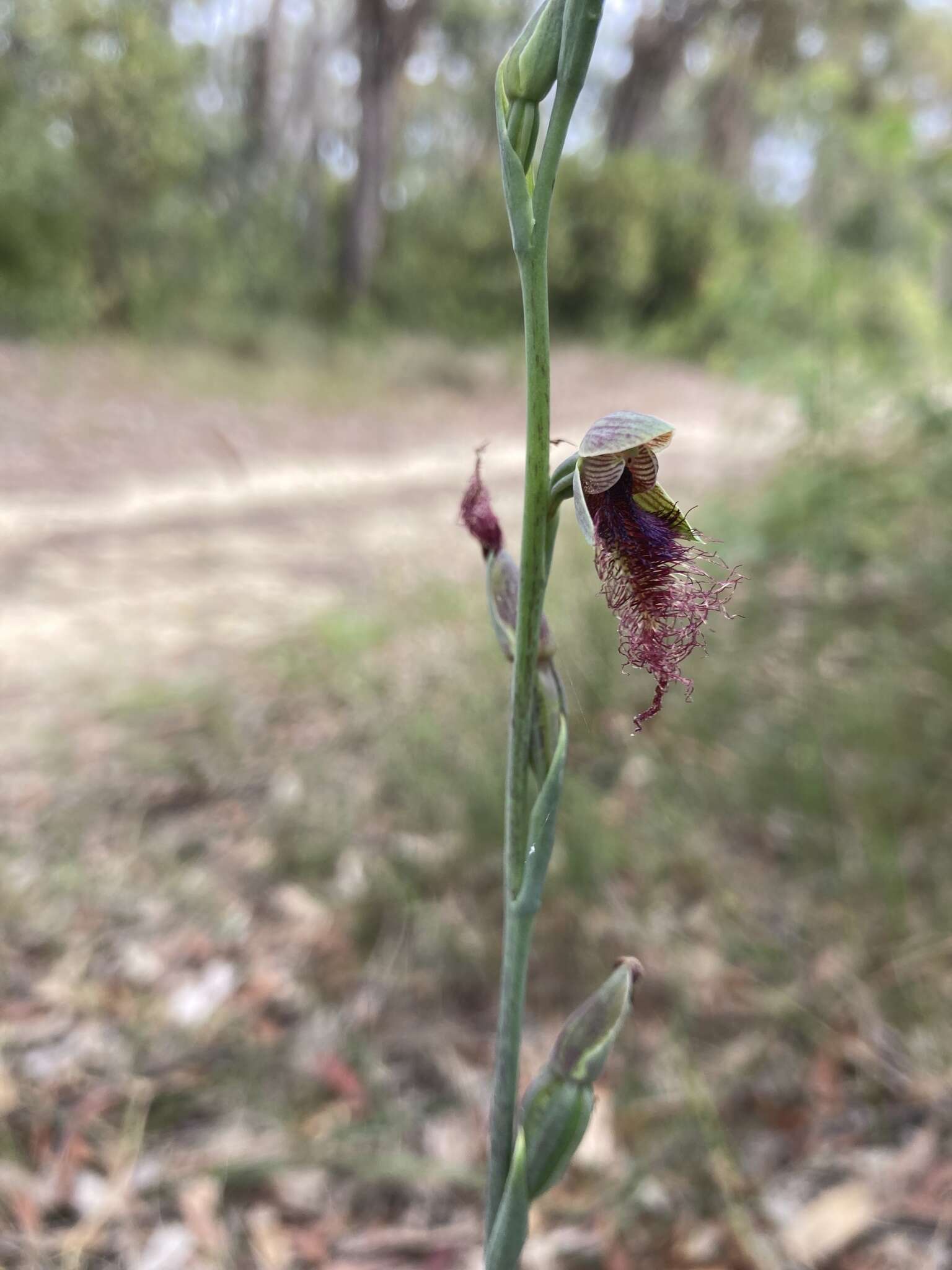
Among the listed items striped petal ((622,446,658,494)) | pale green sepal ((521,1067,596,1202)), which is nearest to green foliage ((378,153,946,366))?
striped petal ((622,446,658,494))

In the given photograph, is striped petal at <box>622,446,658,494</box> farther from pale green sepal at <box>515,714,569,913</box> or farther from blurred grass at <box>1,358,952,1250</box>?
blurred grass at <box>1,358,952,1250</box>

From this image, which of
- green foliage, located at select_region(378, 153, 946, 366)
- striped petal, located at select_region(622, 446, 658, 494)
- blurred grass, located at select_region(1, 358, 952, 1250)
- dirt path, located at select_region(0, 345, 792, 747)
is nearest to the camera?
striped petal, located at select_region(622, 446, 658, 494)

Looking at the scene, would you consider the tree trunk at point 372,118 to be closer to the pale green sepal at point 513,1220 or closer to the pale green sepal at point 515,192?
the pale green sepal at point 515,192

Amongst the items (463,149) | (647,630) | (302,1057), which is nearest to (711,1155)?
(302,1057)

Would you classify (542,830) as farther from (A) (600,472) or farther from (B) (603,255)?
(B) (603,255)

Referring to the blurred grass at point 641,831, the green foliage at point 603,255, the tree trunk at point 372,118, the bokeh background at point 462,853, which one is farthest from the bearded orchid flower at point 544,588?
the tree trunk at point 372,118

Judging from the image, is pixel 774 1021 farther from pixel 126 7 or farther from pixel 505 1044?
pixel 126 7

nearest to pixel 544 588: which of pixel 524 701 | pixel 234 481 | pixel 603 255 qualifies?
pixel 524 701
